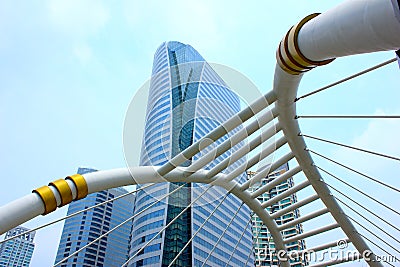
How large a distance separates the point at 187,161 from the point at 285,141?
278 centimetres

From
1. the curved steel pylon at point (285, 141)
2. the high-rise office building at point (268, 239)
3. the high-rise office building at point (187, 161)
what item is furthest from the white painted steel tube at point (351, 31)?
the high-rise office building at point (268, 239)

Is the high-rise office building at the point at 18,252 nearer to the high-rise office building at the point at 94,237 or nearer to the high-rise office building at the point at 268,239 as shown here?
the high-rise office building at the point at 94,237

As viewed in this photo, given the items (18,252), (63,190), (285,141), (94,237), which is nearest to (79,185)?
(63,190)

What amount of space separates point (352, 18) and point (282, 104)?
173 inches

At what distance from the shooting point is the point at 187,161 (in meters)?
8.01

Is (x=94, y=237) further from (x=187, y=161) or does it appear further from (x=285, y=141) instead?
(x=285, y=141)

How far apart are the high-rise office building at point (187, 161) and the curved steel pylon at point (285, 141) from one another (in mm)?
409

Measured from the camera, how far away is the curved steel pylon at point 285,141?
233cm

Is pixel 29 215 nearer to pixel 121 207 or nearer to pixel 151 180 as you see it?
pixel 151 180

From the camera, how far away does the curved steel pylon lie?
2330mm

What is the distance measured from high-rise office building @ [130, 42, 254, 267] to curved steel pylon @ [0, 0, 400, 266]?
409 millimetres

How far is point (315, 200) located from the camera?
9359 mm

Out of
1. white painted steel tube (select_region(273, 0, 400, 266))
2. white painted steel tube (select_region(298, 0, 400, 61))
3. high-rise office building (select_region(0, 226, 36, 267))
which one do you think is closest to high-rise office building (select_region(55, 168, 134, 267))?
high-rise office building (select_region(0, 226, 36, 267))

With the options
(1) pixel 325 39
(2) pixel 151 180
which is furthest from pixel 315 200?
(1) pixel 325 39
